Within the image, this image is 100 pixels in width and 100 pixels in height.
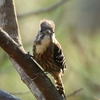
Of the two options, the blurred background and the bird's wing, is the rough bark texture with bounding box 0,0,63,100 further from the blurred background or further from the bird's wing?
the blurred background

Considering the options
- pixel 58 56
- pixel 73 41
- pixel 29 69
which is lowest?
pixel 29 69

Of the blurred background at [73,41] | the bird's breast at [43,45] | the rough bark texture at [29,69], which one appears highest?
the blurred background at [73,41]

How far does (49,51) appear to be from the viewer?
2.43 m

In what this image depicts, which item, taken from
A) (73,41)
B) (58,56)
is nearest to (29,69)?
(58,56)

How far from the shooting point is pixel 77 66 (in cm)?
459

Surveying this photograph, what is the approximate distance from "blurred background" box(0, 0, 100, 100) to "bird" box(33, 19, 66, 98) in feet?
5.16

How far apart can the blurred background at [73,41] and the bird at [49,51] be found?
1571 millimetres

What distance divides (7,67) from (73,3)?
3.77ft

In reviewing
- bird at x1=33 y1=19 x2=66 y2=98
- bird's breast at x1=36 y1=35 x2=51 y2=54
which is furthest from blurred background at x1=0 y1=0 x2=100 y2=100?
bird's breast at x1=36 y1=35 x2=51 y2=54

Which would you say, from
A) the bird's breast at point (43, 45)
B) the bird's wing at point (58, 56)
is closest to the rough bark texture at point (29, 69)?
the bird's breast at point (43, 45)

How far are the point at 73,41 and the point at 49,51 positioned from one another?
7.63ft

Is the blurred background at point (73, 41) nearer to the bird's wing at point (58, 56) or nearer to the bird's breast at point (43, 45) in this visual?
the bird's wing at point (58, 56)

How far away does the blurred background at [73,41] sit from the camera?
4387 mm

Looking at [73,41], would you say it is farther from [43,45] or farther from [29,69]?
[29,69]
